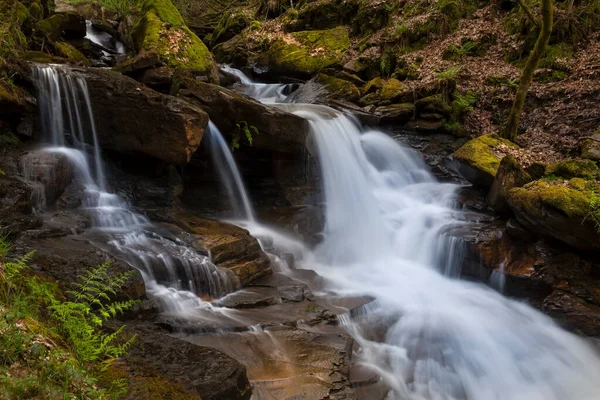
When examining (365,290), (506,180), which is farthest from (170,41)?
(506,180)

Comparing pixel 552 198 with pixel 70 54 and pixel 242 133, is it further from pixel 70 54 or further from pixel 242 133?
pixel 70 54

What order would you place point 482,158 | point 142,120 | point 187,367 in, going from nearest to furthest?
1. point 187,367
2. point 142,120
3. point 482,158

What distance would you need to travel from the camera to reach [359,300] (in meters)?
6.85

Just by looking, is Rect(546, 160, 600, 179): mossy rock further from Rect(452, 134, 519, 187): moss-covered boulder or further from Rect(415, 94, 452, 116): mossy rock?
Rect(415, 94, 452, 116): mossy rock

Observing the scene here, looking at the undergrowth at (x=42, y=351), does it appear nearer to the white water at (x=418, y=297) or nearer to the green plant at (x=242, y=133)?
the white water at (x=418, y=297)

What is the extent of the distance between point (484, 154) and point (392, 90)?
15.9 feet

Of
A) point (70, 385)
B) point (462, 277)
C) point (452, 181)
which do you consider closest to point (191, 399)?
point (70, 385)

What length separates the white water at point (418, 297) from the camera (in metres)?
5.80

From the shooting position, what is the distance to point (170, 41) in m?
13.4

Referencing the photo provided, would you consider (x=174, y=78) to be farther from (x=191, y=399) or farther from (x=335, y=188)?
(x=191, y=399)

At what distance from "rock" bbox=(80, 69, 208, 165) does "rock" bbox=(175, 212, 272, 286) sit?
141 centimetres

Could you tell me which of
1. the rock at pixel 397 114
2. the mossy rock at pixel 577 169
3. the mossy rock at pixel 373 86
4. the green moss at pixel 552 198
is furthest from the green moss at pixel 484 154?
the mossy rock at pixel 373 86

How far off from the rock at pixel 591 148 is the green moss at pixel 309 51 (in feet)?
33.2

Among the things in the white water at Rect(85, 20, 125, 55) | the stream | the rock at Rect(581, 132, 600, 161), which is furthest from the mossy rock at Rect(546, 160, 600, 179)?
the white water at Rect(85, 20, 125, 55)
